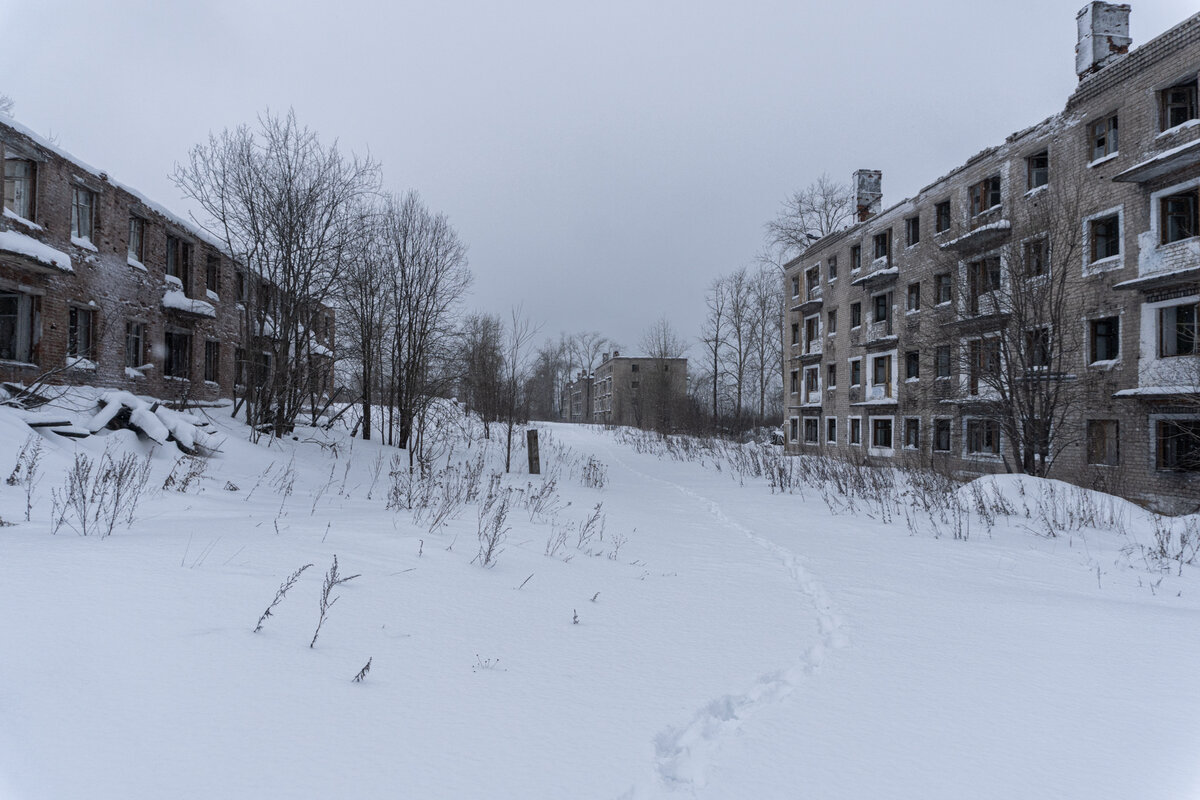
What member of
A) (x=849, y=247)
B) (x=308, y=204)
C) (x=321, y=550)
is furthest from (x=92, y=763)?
(x=849, y=247)

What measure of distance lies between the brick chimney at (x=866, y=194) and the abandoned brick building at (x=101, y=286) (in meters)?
26.7

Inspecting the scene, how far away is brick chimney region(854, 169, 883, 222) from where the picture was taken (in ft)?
→ 105

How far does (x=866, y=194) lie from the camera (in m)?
31.9

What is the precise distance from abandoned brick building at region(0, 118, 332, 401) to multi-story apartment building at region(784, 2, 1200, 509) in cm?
2043

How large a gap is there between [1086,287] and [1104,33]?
327 inches

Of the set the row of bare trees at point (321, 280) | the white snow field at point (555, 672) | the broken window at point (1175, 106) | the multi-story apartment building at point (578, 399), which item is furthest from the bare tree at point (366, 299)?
the multi-story apartment building at point (578, 399)

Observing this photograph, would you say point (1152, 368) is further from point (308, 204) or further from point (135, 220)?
point (135, 220)

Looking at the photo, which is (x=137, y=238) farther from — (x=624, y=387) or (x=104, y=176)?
(x=624, y=387)

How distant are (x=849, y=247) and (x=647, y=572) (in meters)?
29.8

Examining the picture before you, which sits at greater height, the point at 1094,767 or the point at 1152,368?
the point at 1152,368

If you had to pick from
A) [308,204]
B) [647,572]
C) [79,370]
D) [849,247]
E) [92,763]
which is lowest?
[647,572]

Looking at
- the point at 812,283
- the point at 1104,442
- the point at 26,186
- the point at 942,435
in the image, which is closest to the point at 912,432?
the point at 942,435

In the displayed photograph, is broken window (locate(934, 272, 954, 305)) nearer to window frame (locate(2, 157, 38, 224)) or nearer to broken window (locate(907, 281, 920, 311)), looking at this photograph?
broken window (locate(907, 281, 920, 311))

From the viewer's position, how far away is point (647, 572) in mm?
6477
